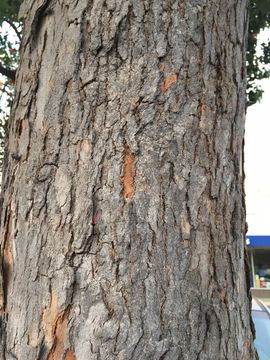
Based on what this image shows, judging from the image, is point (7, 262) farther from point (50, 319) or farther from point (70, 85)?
point (70, 85)

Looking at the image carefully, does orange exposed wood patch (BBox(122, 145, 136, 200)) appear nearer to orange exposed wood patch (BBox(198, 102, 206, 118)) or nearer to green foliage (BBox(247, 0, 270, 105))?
orange exposed wood patch (BBox(198, 102, 206, 118))

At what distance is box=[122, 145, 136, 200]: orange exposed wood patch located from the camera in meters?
1.39

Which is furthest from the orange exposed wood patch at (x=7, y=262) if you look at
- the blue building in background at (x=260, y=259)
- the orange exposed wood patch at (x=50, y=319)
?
the blue building in background at (x=260, y=259)

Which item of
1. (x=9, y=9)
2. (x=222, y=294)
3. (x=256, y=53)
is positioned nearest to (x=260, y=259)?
(x=256, y=53)

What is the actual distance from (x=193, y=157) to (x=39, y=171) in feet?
1.59

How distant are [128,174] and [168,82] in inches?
12.7

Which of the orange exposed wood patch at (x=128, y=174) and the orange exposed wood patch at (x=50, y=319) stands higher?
the orange exposed wood patch at (x=128, y=174)

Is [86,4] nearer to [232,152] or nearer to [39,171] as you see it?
[39,171]

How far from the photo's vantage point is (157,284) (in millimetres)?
1333

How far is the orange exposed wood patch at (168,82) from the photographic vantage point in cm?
146

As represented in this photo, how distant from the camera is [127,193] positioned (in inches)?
54.7

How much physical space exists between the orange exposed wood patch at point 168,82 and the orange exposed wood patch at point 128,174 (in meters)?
0.22

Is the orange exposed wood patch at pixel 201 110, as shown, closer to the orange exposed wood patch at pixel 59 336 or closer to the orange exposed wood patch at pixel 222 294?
the orange exposed wood patch at pixel 222 294

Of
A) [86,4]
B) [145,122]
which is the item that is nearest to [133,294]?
[145,122]
